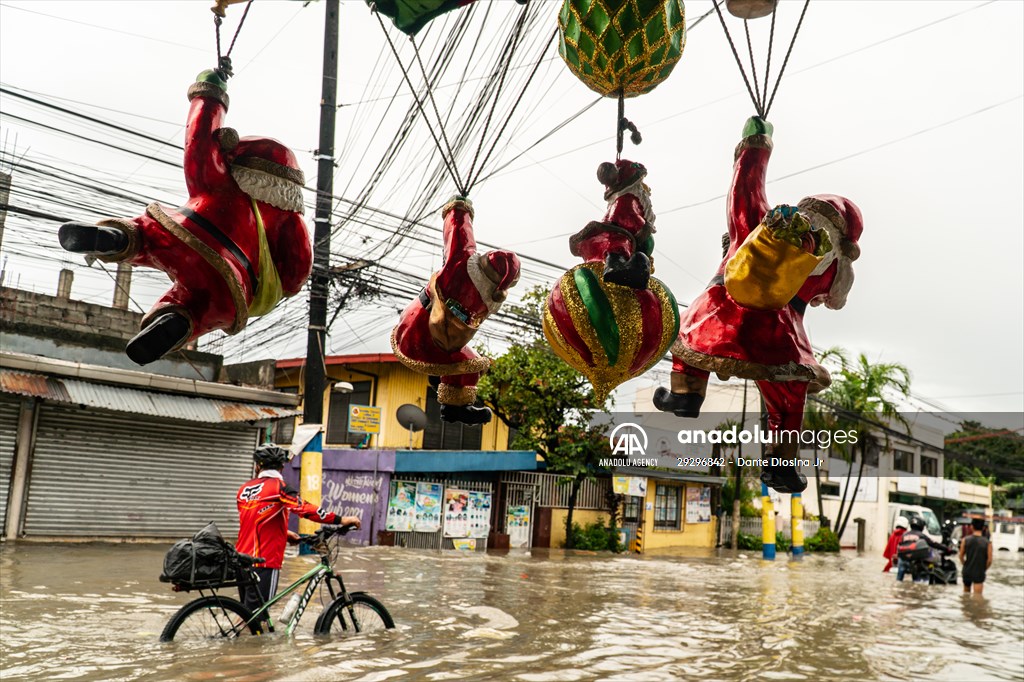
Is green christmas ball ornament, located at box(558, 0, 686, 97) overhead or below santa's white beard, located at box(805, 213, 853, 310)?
overhead

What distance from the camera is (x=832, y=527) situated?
108 ft

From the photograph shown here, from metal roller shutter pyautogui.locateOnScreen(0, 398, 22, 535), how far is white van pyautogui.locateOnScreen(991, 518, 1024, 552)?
4331cm

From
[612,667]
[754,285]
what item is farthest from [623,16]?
[612,667]

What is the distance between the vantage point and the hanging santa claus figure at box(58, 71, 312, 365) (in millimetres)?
1575

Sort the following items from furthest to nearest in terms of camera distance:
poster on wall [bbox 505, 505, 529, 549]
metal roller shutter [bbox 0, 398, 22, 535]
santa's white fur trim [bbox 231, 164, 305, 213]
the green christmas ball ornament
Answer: poster on wall [bbox 505, 505, 529, 549]
metal roller shutter [bbox 0, 398, 22, 535]
the green christmas ball ornament
santa's white fur trim [bbox 231, 164, 305, 213]

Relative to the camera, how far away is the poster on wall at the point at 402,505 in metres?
18.6

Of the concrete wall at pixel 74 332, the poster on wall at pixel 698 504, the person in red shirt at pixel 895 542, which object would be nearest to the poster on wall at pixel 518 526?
the poster on wall at pixel 698 504

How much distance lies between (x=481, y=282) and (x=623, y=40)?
65cm

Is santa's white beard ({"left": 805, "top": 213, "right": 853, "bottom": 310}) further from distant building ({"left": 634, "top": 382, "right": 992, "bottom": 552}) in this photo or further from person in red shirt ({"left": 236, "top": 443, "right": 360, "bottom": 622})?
distant building ({"left": 634, "top": 382, "right": 992, "bottom": 552})

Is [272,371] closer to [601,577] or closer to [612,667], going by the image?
[601,577]

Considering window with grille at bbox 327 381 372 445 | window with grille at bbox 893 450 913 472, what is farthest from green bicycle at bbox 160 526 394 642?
window with grille at bbox 893 450 913 472

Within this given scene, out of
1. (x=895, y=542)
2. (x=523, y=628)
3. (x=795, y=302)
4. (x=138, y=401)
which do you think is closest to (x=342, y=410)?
(x=138, y=401)

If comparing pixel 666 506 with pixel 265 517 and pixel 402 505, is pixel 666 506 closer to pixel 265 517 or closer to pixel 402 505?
pixel 402 505

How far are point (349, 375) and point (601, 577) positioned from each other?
1059 centimetres
